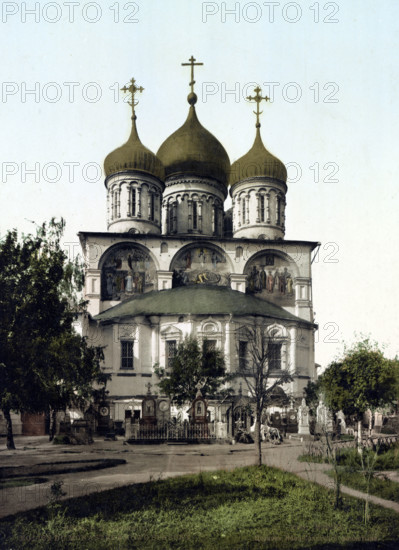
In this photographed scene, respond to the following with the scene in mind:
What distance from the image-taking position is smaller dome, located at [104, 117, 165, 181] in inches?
1606

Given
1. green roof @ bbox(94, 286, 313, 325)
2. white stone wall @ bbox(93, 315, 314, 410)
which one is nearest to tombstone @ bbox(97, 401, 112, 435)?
white stone wall @ bbox(93, 315, 314, 410)

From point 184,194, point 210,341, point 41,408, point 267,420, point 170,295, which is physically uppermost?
point 184,194

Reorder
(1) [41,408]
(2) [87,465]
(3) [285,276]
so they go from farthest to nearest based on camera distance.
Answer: (3) [285,276]
(2) [87,465]
(1) [41,408]

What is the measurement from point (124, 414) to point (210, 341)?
621cm

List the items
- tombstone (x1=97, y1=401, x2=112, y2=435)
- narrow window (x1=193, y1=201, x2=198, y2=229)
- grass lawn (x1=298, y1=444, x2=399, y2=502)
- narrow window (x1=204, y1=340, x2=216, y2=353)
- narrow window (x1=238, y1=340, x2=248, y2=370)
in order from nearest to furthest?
grass lawn (x1=298, y1=444, x2=399, y2=502)
tombstone (x1=97, y1=401, x2=112, y2=435)
narrow window (x1=204, y1=340, x2=216, y2=353)
narrow window (x1=238, y1=340, x2=248, y2=370)
narrow window (x1=193, y1=201, x2=198, y2=229)

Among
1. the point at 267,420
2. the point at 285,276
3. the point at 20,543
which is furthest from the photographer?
the point at 285,276

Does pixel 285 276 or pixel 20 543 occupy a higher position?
pixel 285 276

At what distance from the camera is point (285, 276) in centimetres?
3862

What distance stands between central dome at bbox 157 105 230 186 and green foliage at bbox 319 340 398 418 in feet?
70.4

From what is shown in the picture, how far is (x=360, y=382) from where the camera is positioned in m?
24.5

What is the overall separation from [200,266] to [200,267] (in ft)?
0.21

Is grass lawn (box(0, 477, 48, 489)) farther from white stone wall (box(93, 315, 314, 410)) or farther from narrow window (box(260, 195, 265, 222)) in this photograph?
narrow window (box(260, 195, 265, 222))

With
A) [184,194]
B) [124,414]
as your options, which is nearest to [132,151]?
[184,194]

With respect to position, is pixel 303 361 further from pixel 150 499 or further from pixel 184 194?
pixel 150 499
